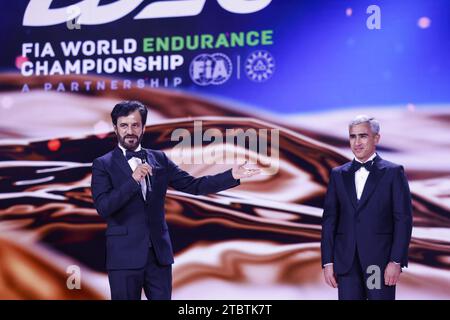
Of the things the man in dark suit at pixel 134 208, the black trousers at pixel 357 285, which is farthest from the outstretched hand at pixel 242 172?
the black trousers at pixel 357 285

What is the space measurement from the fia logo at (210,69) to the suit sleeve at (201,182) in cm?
91

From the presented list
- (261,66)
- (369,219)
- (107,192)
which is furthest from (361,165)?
(107,192)

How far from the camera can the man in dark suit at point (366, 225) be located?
12.7ft

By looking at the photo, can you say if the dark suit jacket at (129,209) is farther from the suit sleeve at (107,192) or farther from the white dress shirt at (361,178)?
the white dress shirt at (361,178)

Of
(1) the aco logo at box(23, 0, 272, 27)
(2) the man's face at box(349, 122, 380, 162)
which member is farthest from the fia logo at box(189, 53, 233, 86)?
(2) the man's face at box(349, 122, 380, 162)

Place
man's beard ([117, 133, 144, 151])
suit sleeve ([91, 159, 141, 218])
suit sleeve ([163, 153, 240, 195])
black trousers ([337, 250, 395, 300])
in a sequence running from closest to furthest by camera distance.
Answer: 1. suit sleeve ([91, 159, 141, 218])
2. black trousers ([337, 250, 395, 300])
3. man's beard ([117, 133, 144, 151])
4. suit sleeve ([163, 153, 240, 195])

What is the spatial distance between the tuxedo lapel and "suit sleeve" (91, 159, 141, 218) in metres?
1.14

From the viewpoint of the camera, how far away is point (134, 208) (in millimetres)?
3975

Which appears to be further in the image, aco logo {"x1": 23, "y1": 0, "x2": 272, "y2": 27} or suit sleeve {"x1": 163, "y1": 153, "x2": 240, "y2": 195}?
aco logo {"x1": 23, "y1": 0, "x2": 272, "y2": 27}

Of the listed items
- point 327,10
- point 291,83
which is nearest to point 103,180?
point 291,83

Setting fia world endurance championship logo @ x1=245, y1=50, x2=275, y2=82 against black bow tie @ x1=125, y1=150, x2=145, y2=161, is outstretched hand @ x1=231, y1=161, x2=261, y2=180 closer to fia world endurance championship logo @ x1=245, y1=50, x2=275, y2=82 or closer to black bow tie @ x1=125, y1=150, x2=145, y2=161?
black bow tie @ x1=125, y1=150, x2=145, y2=161

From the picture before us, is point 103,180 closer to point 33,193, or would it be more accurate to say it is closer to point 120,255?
point 120,255

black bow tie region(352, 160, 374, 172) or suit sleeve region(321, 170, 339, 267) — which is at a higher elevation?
black bow tie region(352, 160, 374, 172)

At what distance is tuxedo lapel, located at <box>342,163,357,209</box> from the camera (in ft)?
13.1
